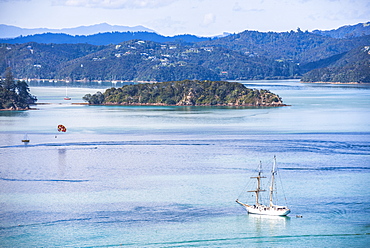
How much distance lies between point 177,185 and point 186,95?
5577 centimetres

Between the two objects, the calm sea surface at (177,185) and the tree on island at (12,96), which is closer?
the calm sea surface at (177,185)

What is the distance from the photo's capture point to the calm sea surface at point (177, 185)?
1923 centimetres

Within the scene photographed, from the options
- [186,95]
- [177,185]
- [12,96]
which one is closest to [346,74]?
[186,95]

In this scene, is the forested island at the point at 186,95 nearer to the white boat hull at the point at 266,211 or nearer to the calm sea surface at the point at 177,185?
the calm sea surface at the point at 177,185

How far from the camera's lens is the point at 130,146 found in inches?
1513

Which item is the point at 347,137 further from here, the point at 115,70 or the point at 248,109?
the point at 115,70

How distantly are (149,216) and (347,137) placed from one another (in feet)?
85.6

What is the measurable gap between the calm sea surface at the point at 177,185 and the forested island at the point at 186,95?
30.2 metres

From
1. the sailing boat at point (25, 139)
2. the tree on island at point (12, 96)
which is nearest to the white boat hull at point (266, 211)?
the sailing boat at point (25, 139)

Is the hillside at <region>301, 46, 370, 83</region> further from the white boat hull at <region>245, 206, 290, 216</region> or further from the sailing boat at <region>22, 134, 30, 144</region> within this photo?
the white boat hull at <region>245, 206, 290, 216</region>

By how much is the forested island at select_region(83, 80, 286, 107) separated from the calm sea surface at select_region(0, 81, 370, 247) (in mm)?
30160

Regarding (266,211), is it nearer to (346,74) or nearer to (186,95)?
(186,95)

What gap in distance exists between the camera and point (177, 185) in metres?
25.9

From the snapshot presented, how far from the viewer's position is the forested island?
7988 centimetres
